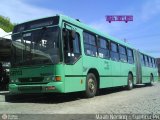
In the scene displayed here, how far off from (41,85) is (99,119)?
12.9 feet

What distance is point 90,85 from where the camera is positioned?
45.1 ft

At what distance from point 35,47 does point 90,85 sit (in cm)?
314

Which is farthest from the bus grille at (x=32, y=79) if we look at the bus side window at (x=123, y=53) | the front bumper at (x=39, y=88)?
the bus side window at (x=123, y=53)

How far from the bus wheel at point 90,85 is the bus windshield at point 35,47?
2.52m

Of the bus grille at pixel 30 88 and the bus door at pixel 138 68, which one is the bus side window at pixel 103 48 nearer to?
the bus grille at pixel 30 88

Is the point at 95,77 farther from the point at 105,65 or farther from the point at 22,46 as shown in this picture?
the point at 22,46

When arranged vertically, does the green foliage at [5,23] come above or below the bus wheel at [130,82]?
above

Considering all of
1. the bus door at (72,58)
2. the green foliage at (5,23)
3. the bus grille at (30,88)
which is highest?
the green foliage at (5,23)

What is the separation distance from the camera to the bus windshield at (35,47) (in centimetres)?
1156

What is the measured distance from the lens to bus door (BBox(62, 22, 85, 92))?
11.8m

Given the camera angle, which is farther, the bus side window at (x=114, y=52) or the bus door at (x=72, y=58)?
the bus side window at (x=114, y=52)

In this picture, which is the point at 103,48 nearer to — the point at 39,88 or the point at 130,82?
the point at 39,88

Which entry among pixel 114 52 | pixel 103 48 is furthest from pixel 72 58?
pixel 114 52

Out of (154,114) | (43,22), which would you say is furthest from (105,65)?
(154,114)
